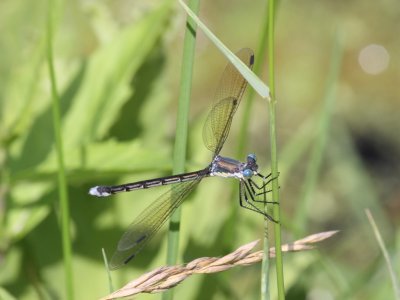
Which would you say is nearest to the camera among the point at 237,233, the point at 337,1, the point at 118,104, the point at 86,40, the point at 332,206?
the point at 118,104

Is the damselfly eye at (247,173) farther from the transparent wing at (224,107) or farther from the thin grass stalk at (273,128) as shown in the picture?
the thin grass stalk at (273,128)

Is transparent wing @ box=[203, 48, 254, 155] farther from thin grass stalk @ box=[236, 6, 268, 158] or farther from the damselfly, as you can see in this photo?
thin grass stalk @ box=[236, 6, 268, 158]

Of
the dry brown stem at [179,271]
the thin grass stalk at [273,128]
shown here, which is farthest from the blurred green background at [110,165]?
the thin grass stalk at [273,128]

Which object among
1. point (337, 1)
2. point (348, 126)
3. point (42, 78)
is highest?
point (337, 1)

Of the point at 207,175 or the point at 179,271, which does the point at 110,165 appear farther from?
the point at 179,271

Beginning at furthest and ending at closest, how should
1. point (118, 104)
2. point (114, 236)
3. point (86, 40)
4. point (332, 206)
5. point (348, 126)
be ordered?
point (86, 40), point (348, 126), point (332, 206), point (114, 236), point (118, 104)

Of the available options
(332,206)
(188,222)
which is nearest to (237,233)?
(188,222)

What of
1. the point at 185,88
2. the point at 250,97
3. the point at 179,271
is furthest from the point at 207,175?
the point at 179,271

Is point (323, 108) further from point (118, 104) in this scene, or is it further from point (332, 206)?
point (332, 206)
